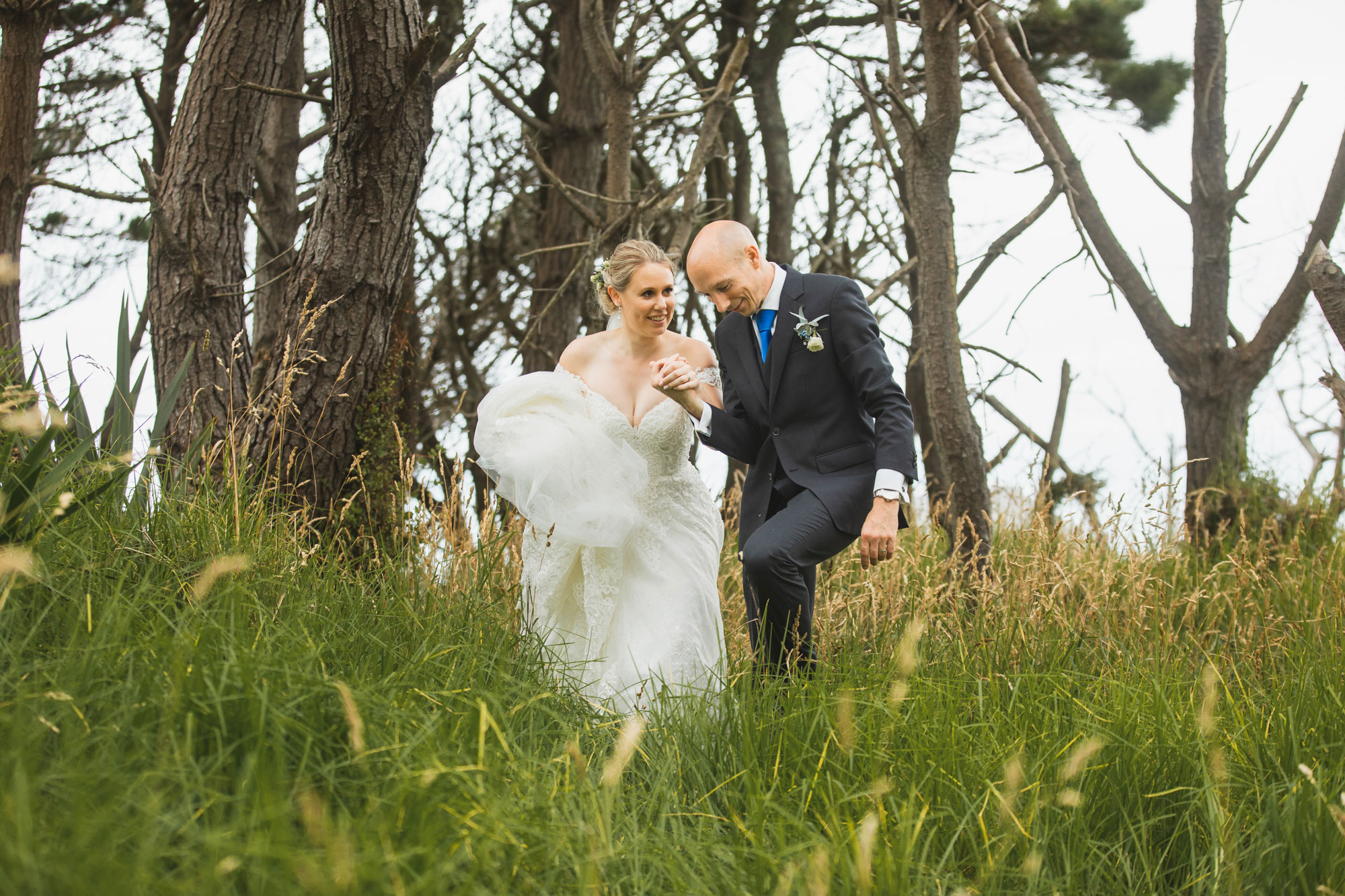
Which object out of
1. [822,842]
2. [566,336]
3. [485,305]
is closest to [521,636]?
[822,842]

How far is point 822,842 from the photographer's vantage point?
222 cm

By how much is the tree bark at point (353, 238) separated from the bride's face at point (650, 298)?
1.31 metres

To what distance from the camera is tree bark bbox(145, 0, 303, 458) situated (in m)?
5.48

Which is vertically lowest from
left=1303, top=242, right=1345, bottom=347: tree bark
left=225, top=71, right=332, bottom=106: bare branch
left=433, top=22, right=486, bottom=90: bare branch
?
left=1303, top=242, right=1345, bottom=347: tree bark

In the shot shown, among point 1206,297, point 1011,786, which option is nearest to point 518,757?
point 1011,786

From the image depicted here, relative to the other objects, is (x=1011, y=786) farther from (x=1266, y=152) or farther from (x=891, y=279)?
(x=1266, y=152)

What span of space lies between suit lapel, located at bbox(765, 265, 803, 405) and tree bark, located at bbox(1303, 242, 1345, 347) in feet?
6.72

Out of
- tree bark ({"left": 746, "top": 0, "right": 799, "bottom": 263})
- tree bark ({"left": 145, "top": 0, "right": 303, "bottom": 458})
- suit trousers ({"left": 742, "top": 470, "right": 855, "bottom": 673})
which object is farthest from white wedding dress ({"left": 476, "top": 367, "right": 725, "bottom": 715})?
tree bark ({"left": 746, "top": 0, "right": 799, "bottom": 263})

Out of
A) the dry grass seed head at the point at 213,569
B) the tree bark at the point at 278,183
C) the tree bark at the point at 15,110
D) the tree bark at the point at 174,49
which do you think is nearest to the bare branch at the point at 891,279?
the dry grass seed head at the point at 213,569

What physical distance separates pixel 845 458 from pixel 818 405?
0.79 ft

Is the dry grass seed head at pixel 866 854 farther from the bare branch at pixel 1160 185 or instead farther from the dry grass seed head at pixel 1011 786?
the bare branch at pixel 1160 185

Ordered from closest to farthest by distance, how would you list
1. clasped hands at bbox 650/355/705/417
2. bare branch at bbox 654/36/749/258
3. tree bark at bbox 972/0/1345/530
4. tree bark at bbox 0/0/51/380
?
clasped hands at bbox 650/355/705/417, tree bark at bbox 0/0/51/380, bare branch at bbox 654/36/749/258, tree bark at bbox 972/0/1345/530

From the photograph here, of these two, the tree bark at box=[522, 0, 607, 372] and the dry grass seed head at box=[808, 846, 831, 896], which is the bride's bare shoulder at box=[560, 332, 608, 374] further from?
the tree bark at box=[522, 0, 607, 372]

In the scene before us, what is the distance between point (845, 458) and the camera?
3936 mm
